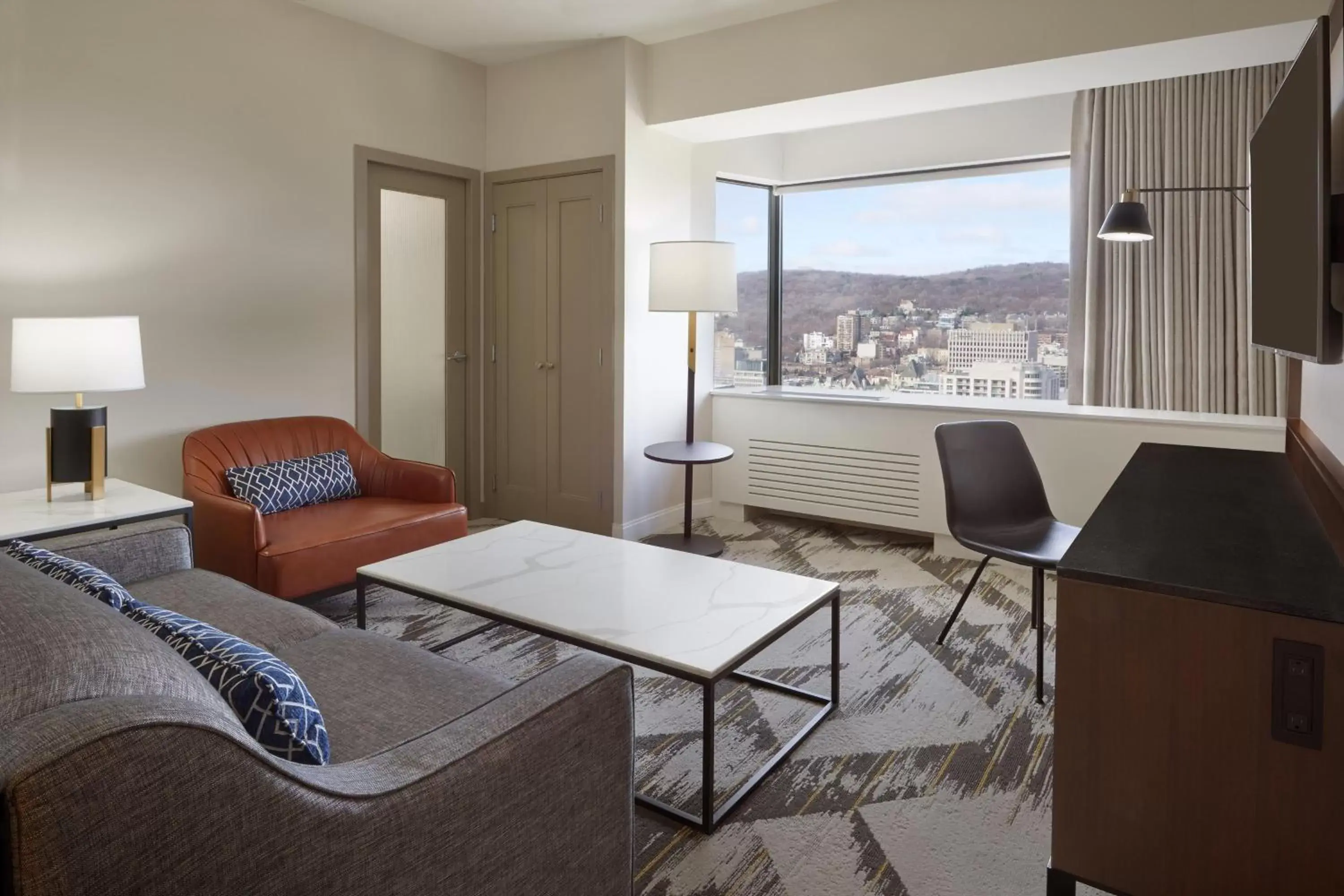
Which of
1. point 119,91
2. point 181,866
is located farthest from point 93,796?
point 119,91

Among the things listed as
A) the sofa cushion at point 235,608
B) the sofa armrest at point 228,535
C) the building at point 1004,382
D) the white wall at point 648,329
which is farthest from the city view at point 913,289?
the sofa cushion at point 235,608

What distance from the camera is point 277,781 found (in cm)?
90

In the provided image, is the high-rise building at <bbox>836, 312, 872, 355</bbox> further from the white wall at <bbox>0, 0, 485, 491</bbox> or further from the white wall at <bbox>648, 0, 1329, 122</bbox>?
the white wall at <bbox>0, 0, 485, 491</bbox>

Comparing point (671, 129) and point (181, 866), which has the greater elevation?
point (671, 129)

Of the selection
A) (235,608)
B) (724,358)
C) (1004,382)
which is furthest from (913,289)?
(235,608)

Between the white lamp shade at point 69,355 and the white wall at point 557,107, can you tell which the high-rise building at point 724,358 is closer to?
the white wall at point 557,107

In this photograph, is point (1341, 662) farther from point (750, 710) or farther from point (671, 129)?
point (671, 129)

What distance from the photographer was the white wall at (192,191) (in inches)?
120

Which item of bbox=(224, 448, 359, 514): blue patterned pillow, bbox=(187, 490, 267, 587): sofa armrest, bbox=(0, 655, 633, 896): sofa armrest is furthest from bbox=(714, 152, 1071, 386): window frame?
bbox=(0, 655, 633, 896): sofa armrest

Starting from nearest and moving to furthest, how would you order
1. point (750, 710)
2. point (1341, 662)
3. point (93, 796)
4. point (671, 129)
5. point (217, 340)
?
point (93, 796) < point (1341, 662) < point (750, 710) < point (217, 340) < point (671, 129)

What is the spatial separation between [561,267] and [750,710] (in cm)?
283

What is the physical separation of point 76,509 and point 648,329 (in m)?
2.66

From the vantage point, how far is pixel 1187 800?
119 cm

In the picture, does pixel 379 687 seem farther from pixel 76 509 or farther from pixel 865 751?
pixel 76 509
